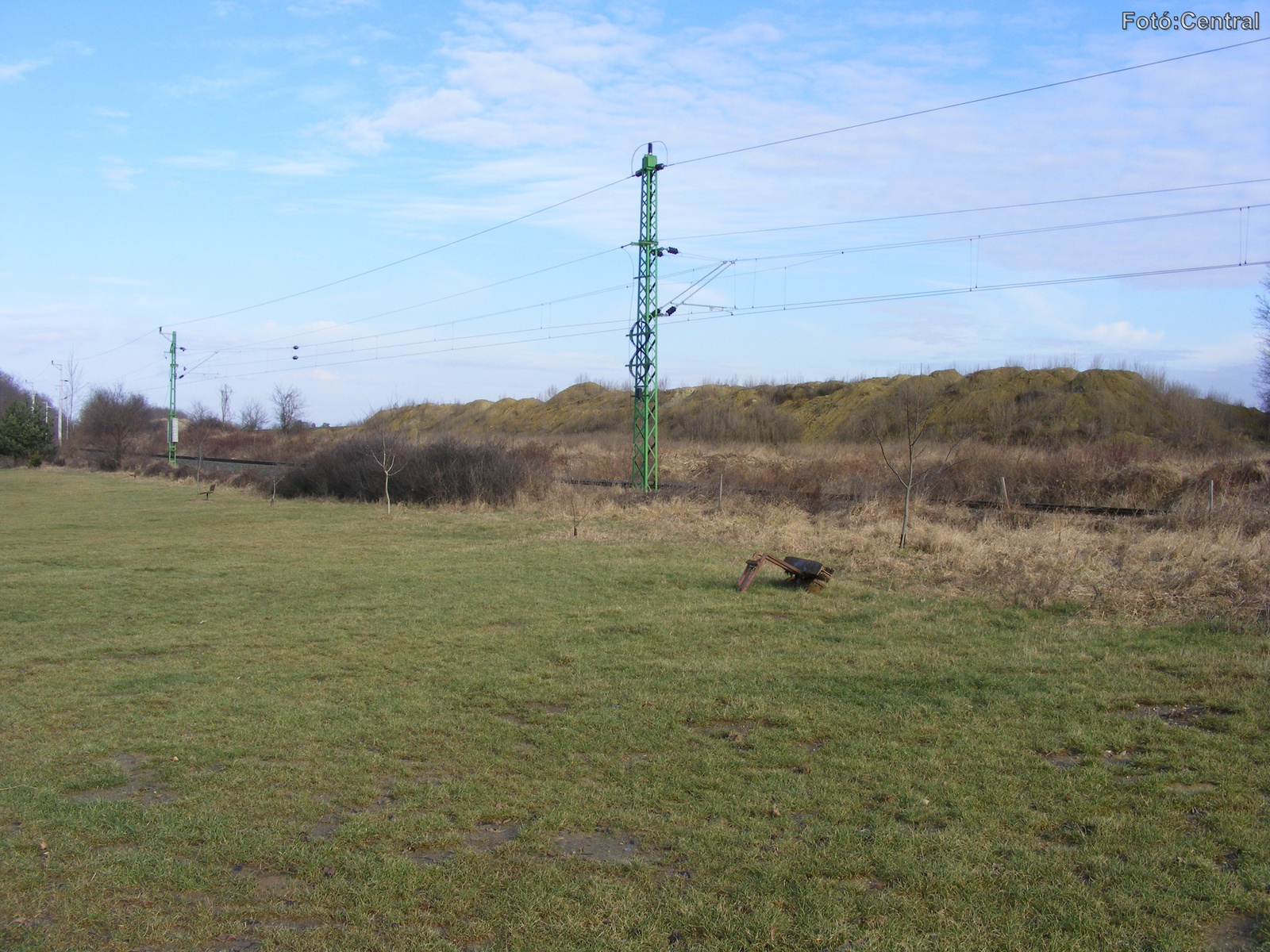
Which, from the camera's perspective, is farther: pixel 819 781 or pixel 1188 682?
pixel 1188 682

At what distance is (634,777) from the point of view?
5.91 meters

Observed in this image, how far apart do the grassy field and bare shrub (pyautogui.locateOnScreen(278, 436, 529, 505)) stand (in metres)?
19.1

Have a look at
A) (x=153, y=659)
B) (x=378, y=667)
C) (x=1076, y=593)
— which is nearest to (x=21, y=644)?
(x=153, y=659)

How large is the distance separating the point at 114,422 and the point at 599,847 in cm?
7678

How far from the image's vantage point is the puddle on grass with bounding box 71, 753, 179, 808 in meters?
5.65

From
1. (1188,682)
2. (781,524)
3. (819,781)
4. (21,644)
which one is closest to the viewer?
(819,781)

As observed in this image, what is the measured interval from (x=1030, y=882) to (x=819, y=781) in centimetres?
160

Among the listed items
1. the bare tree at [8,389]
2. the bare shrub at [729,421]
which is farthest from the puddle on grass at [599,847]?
→ the bare tree at [8,389]

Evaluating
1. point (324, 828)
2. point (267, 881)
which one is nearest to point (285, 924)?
point (267, 881)

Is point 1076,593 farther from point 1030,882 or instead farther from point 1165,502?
point 1165,502

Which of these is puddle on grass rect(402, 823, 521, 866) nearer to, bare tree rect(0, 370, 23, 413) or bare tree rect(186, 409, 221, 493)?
bare tree rect(186, 409, 221, 493)

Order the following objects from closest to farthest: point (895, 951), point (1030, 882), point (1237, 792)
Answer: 1. point (895, 951)
2. point (1030, 882)
3. point (1237, 792)

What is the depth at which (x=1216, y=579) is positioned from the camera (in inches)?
447

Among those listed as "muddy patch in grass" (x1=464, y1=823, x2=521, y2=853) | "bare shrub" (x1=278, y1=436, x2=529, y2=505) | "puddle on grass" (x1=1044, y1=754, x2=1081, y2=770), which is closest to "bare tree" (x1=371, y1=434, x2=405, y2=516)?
"bare shrub" (x1=278, y1=436, x2=529, y2=505)
